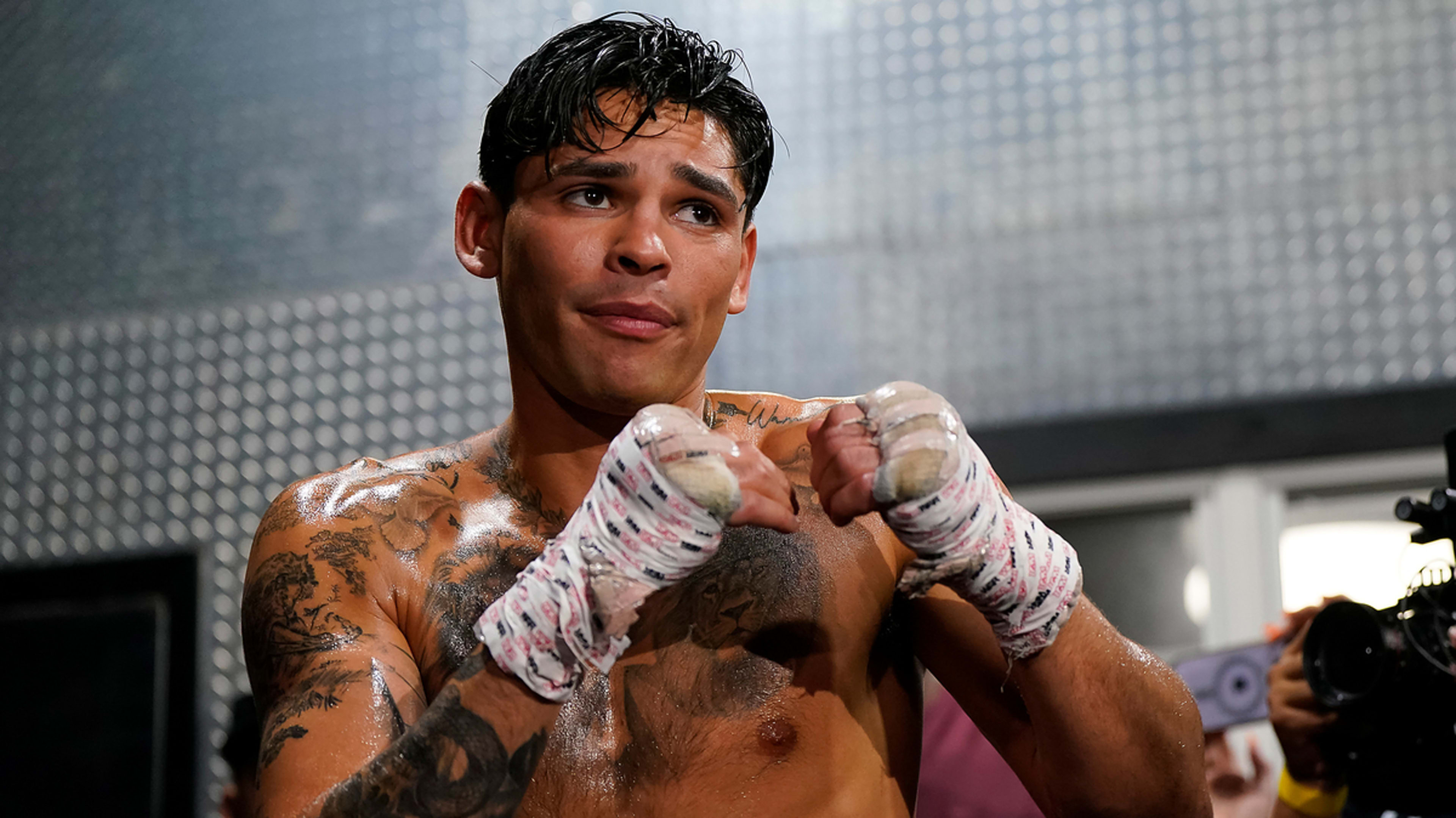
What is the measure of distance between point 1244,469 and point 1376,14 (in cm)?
103

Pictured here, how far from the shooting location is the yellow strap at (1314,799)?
1.85 m

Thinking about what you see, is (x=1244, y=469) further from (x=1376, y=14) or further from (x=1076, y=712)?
(x=1076, y=712)

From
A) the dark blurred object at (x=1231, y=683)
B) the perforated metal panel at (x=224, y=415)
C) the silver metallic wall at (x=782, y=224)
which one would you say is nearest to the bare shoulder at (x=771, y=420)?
the dark blurred object at (x=1231, y=683)

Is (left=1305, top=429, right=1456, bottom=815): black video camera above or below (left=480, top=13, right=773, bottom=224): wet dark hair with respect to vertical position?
below

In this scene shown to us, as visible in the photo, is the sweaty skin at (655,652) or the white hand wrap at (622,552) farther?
the sweaty skin at (655,652)

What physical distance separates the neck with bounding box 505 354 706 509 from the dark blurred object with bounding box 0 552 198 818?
2.10 metres

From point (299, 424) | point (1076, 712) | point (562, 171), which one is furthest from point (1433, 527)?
point (299, 424)

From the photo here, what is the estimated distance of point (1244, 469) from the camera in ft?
9.11

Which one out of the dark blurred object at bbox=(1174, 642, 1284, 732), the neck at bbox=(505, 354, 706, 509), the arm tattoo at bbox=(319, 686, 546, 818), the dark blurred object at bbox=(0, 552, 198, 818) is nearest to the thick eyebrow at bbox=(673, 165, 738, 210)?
the neck at bbox=(505, 354, 706, 509)

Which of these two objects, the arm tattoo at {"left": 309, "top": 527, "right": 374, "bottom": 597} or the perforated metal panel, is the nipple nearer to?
the arm tattoo at {"left": 309, "top": 527, "right": 374, "bottom": 597}

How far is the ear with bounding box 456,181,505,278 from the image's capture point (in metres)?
1.44

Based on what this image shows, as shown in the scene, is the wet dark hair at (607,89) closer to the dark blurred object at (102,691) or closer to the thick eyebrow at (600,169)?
the thick eyebrow at (600,169)

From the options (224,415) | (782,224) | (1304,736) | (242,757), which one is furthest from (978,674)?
(224,415)

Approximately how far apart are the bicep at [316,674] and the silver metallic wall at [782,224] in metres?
A: 1.89
